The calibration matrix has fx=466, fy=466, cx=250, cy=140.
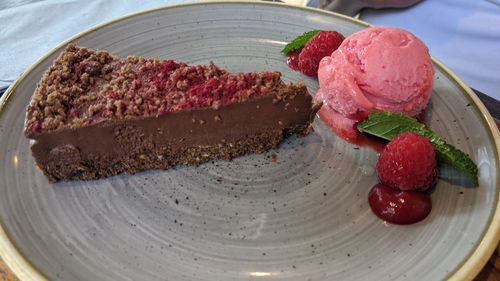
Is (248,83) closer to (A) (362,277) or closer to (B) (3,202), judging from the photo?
(A) (362,277)

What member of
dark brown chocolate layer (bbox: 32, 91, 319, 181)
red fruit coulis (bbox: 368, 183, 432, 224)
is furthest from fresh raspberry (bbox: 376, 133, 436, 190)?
dark brown chocolate layer (bbox: 32, 91, 319, 181)

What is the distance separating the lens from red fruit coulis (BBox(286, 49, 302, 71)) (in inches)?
82.7

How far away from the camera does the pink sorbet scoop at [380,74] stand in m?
1.76

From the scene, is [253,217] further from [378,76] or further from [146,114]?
[378,76]

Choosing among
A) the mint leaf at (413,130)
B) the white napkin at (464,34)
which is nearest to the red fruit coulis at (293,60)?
the mint leaf at (413,130)

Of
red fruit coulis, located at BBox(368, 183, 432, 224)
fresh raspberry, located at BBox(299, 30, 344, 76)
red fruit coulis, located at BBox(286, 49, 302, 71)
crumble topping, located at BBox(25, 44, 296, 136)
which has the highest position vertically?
crumble topping, located at BBox(25, 44, 296, 136)

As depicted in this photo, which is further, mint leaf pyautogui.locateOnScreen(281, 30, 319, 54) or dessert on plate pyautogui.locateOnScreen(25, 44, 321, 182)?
mint leaf pyautogui.locateOnScreen(281, 30, 319, 54)

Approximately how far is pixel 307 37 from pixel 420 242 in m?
1.06

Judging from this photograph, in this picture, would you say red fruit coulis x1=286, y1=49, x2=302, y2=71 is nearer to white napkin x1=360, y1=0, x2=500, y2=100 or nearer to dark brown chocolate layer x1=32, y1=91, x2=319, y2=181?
dark brown chocolate layer x1=32, y1=91, x2=319, y2=181

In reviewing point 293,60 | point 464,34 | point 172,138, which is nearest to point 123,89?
point 172,138

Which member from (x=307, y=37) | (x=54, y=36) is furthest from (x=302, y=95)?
(x=54, y=36)

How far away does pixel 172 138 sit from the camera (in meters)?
1.74

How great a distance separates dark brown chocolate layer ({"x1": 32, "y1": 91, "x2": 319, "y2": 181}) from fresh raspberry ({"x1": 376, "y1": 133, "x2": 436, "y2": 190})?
1.30 feet

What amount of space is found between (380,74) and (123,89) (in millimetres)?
950
